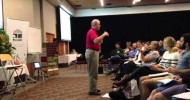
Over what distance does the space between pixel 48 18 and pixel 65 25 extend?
304 centimetres

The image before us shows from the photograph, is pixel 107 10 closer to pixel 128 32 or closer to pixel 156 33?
pixel 128 32

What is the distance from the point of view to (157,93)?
2596 mm

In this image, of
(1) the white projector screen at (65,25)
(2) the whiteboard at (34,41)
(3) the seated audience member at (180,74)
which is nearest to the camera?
(3) the seated audience member at (180,74)

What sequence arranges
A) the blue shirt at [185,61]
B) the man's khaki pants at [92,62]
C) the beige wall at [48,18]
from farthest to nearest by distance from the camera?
the beige wall at [48,18] < the man's khaki pants at [92,62] < the blue shirt at [185,61]

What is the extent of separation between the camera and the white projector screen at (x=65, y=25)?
1342cm

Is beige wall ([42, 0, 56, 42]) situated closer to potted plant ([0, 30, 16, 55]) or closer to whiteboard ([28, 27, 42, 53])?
whiteboard ([28, 27, 42, 53])

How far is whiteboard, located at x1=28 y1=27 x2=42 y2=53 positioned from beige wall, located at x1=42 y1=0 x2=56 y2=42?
1.12 metres

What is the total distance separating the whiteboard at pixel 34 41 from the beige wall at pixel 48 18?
3.66 ft

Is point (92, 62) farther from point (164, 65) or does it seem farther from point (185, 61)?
point (185, 61)

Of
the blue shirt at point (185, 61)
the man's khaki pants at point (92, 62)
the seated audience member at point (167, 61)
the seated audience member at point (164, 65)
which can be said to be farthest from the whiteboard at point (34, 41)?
the blue shirt at point (185, 61)

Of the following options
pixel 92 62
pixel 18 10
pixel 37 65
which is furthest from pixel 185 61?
pixel 18 10

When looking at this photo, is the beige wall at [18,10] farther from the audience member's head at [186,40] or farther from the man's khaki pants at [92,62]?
the audience member's head at [186,40]

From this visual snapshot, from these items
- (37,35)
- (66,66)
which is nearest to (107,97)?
(37,35)

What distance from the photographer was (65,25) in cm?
1442
